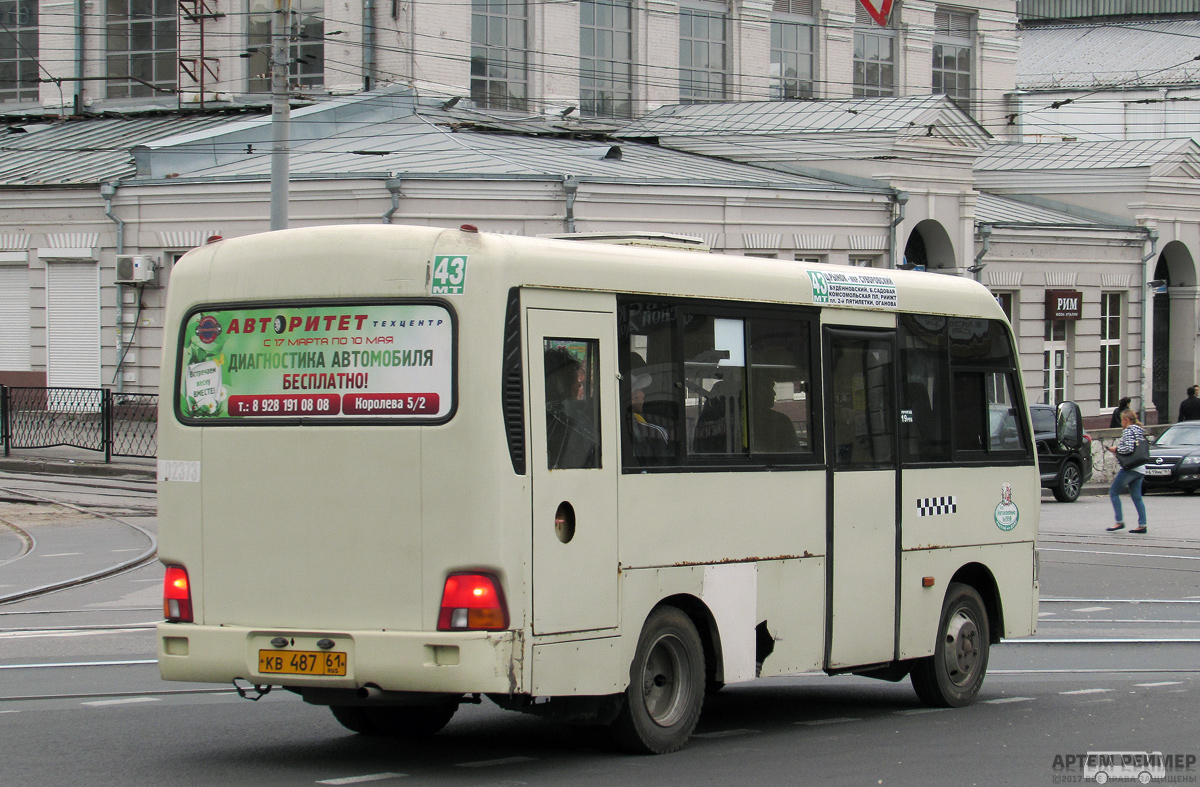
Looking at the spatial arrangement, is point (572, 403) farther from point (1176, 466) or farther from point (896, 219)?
point (896, 219)

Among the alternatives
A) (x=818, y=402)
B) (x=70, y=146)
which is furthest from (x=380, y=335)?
(x=70, y=146)

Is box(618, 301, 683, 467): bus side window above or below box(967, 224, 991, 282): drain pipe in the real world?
below

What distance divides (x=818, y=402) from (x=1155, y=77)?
5254cm

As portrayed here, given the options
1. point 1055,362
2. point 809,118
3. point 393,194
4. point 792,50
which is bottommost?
point 1055,362

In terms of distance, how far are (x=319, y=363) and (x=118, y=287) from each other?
23334 millimetres

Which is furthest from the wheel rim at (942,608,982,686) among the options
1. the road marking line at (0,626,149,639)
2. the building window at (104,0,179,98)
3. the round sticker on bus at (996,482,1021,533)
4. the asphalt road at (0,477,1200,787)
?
the building window at (104,0,179,98)

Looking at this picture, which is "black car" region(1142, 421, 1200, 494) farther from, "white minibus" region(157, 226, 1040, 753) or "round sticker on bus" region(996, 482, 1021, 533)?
"white minibus" region(157, 226, 1040, 753)

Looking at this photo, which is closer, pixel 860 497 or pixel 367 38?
pixel 860 497

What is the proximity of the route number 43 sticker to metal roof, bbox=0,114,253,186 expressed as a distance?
23.8 metres

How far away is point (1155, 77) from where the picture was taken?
56.8 metres

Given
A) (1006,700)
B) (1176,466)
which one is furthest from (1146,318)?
(1006,700)

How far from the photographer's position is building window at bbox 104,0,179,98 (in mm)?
34750

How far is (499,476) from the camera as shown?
22.8 feet

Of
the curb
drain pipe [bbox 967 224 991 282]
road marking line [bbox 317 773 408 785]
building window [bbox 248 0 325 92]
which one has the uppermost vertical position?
building window [bbox 248 0 325 92]
